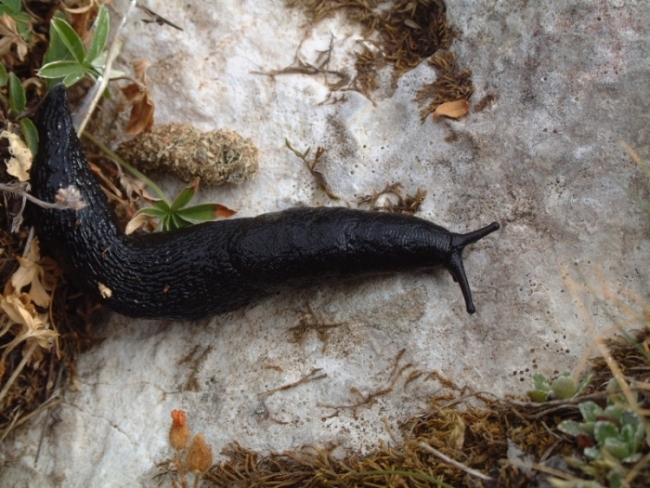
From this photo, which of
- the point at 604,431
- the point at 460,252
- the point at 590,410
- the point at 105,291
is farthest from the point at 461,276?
the point at 105,291

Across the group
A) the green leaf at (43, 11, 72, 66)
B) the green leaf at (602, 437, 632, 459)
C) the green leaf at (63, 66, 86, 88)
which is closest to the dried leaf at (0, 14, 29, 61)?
the green leaf at (43, 11, 72, 66)

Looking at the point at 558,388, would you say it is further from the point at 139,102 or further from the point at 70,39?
the point at 70,39

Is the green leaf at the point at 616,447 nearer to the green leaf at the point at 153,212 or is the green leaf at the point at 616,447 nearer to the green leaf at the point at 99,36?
the green leaf at the point at 153,212

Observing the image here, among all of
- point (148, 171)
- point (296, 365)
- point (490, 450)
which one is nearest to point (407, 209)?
point (296, 365)

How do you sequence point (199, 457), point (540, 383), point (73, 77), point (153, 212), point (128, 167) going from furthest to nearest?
point (128, 167) < point (153, 212) < point (73, 77) < point (199, 457) < point (540, 383)

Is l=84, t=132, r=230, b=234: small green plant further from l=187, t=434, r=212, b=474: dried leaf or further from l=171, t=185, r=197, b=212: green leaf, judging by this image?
l=187, t=434, r=212, b=474: dried leaf

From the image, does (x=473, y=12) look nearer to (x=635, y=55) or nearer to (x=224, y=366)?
(x=635, y=55)
